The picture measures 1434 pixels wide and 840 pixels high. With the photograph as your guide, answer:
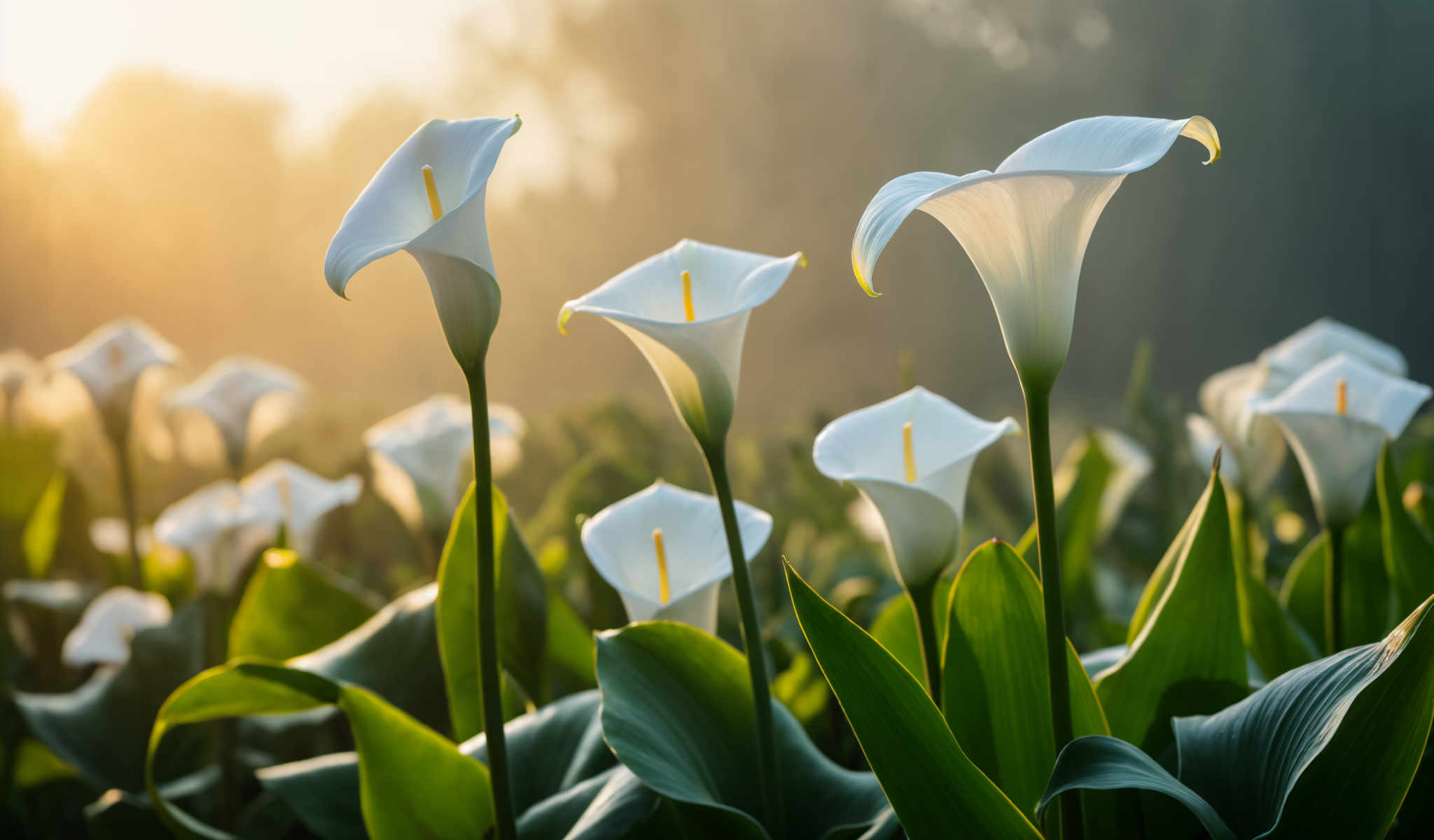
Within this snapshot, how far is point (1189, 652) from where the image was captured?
0.26m

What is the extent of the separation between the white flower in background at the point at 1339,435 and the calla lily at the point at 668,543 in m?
0.20

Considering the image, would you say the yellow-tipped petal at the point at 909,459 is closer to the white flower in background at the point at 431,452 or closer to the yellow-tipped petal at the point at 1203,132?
the yellow-tipped petal at the point at 1203,132

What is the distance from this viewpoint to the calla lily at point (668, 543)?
295mm

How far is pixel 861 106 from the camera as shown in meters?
1.69

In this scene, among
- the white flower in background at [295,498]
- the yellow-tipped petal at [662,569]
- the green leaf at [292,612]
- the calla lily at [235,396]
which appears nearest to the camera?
the yellow-tipped petal at [662,569]

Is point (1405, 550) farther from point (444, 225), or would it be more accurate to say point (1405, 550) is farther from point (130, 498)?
point (130, 498)

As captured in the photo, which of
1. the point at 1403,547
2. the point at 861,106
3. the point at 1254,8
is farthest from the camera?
the point at 861,106

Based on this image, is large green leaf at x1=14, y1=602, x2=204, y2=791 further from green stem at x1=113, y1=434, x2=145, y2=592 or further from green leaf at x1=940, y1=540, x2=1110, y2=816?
green leaf at x1=940, y1=540, x2=1110, y2=816

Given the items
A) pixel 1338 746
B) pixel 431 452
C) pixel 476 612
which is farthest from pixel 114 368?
pixel 1338 746

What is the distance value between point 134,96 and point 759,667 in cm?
210

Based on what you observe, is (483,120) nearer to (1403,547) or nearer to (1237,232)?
(1403,547)

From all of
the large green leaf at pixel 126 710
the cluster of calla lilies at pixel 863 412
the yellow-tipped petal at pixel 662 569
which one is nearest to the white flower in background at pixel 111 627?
the large green leaf at pixel 126 710

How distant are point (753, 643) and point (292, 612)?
0.28 metres

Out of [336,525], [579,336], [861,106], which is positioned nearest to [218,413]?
[336,525]
